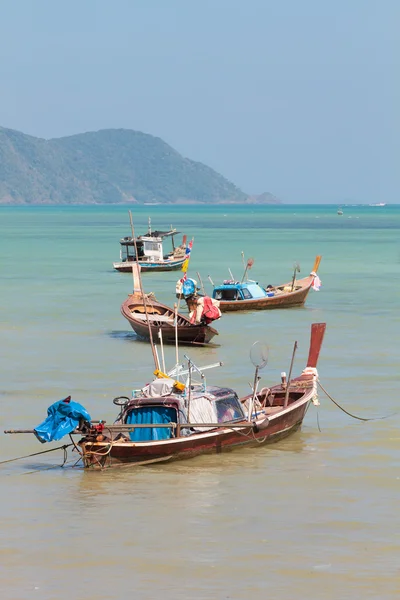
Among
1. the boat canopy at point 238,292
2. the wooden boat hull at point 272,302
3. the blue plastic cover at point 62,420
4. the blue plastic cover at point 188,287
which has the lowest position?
the wooden boat hull at point 272,302

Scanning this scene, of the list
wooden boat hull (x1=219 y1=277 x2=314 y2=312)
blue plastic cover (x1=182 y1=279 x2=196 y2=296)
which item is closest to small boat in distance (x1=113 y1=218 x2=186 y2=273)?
wooden boat hull (x1=219 y1=277 x2=314 y2=312)

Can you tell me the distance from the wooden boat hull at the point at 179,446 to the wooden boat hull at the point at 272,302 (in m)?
28.7

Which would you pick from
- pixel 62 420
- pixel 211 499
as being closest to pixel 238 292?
pixel 62 420

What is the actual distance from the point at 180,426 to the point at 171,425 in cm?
24

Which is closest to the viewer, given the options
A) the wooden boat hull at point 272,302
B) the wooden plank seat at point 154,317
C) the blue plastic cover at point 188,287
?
the wooden plank seat at point 154,317

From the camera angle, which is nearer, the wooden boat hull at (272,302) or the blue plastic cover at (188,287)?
the blue plastic cover at (188,287)

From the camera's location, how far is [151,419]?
2381 cm

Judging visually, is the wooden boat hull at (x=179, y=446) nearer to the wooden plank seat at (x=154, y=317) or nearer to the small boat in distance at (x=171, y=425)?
the small boat in distance at (x=171, y=425)

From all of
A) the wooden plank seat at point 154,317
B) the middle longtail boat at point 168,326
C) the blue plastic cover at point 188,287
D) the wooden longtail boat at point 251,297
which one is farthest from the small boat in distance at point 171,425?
the wooden longtail boat at point 251,297

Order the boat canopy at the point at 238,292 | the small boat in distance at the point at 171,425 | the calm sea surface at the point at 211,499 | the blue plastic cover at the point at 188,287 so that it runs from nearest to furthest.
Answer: the calm sea surface at the point at 211,499, the small boat in distance at the point at 171,425, the blue plastic cover at the point at 188,287, the boat canopy at the point at 238,292

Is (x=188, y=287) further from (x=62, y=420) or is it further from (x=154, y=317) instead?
(x=62, y=420)

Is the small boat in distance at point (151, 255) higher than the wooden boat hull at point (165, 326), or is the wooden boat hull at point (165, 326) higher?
the wooden boat hull at point (165, 326)

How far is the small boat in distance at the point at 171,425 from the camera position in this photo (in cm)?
2292

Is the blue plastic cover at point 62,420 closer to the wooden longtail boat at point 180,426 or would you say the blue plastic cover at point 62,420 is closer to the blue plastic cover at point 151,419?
the wooden longtail boat at point 180,426
